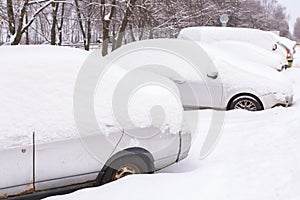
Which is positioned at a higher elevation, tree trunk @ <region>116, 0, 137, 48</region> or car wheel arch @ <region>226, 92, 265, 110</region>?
tree trunk @ <region>116, 0, 137, 48</region>

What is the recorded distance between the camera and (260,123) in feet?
16.4

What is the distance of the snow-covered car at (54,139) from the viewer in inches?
108

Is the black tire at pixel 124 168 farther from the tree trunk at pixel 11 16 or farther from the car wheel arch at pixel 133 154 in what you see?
the tree trunk at pixel 11 16

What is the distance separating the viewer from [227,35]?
10.7 m

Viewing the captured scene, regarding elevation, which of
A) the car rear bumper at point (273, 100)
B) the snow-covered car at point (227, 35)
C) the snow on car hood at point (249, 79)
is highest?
the snow-covered car at point (227, 35)

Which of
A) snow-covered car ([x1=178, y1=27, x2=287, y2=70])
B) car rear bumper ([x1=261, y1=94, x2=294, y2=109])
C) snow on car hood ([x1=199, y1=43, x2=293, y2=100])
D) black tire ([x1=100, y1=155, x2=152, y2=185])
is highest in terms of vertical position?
snow-covered car ([x1=178, y1=27, x2=287, y2=70])

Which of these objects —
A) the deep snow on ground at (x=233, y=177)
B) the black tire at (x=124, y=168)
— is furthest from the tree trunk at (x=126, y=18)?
the black tire at (x=124, y=168)

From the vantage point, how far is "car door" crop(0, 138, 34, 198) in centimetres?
268

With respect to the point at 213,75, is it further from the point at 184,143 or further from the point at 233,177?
the point at 233,177

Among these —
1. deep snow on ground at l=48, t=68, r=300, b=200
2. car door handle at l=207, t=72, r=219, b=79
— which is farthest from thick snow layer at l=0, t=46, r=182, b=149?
car door handle at l=207, t=72, r=219, b=79

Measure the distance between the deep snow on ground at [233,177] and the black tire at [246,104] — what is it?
1.99 meters

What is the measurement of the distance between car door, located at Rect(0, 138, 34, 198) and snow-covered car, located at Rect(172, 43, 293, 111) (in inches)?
148

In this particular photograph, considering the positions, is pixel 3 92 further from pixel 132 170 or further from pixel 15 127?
pixel 132 170

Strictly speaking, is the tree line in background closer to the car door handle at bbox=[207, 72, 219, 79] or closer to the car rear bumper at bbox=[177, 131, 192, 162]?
the car door handle at bbox=[207, 72, 219, 79]
